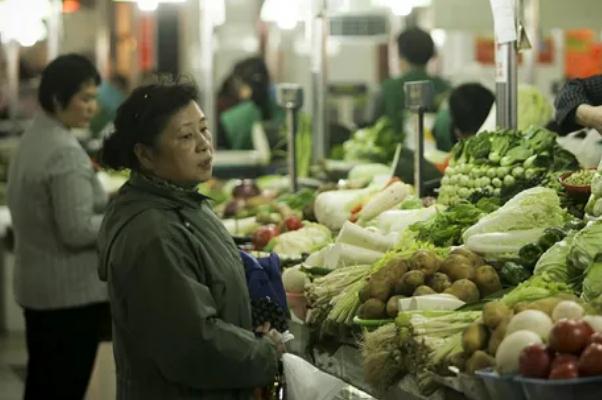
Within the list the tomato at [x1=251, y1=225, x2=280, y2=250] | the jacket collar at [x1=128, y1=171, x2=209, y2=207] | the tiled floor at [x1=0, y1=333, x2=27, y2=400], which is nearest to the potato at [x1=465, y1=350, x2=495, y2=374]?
the jacket collar at [x1=128, y1=171, x2=209, y2=207]

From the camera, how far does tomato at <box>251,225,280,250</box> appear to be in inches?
273

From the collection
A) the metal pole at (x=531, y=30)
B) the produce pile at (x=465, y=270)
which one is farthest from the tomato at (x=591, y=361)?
the metal pole at (x=531, y=30)

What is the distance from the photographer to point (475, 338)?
3848 millimetres

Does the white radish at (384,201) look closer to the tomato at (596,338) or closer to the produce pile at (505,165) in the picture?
the produce pile at (505,165)

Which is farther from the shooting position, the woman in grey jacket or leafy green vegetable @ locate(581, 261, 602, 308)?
the woman in grey jacket

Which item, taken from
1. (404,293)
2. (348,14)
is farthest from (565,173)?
(348,14)

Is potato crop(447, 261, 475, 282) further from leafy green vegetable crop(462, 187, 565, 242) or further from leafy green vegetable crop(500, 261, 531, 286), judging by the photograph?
leafy green vegetable crop(462, 187, 565, 242)

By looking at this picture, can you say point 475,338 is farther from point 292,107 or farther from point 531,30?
point 531,30

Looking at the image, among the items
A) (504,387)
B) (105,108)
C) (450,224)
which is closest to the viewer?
(504,387)

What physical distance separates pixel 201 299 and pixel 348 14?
35.4 feet

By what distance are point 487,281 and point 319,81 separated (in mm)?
4763

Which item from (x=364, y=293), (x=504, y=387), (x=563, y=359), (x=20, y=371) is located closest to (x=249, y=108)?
(x=20, y=371)

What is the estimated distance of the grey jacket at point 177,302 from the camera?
3.95 metres

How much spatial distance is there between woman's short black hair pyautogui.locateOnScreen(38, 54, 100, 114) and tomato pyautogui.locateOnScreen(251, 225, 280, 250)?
4.06 feet
